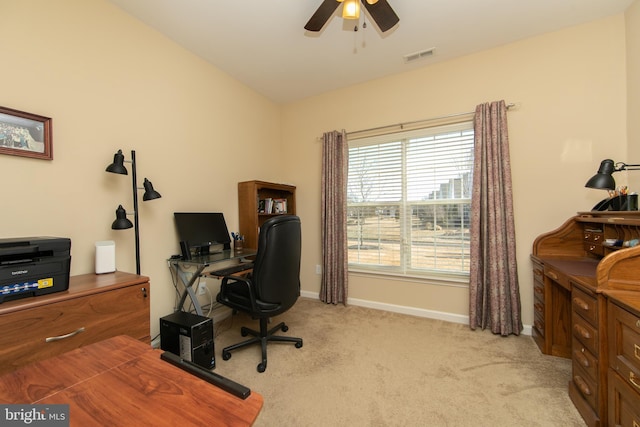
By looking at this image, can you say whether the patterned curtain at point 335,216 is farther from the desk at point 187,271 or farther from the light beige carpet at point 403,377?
the desk at point 187,271

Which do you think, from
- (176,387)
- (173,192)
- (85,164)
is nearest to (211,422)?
(176,387)

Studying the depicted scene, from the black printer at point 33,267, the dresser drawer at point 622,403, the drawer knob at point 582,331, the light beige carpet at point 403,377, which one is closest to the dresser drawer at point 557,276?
the drawer knob at point 582,331

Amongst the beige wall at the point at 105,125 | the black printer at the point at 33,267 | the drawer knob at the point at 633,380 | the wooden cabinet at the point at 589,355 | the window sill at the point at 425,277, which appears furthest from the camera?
the window sill at the point at 425,277

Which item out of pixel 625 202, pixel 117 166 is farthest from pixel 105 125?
pixel 625 202

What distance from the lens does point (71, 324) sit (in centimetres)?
A: 138

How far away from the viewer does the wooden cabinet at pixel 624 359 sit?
1.15m

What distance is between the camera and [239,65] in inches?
116

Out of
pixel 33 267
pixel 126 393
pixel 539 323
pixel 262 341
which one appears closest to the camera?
pixel 126 393

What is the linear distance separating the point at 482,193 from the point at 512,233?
0.46 m

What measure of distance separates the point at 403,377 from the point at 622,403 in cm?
111

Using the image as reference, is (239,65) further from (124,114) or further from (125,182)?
(125,182)

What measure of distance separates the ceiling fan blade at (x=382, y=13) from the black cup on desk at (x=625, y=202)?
82.8 inches

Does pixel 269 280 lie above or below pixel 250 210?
below

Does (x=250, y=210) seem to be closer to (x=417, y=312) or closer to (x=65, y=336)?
(x=65, y=336)
